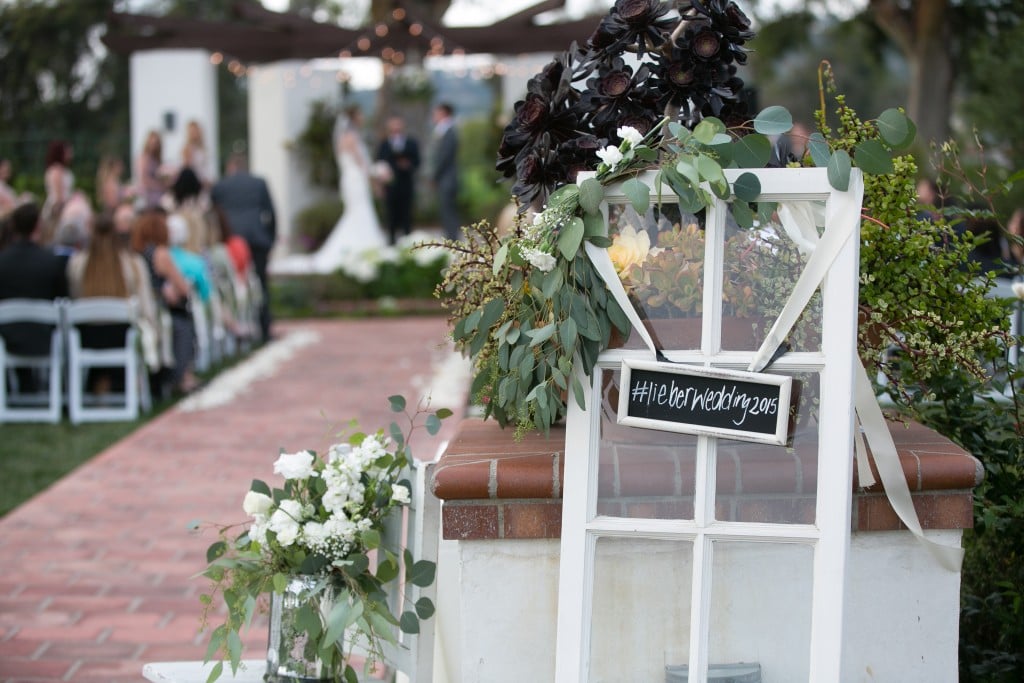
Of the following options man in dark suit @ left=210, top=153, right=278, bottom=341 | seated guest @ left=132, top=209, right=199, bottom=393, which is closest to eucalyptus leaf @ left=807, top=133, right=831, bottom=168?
seated guest @ left=132, top=209, right=199, bottom=393

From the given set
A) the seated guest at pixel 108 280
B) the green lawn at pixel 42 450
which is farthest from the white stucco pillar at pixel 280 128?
the green lawn at pixel 42 450

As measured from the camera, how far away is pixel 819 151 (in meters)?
2.51

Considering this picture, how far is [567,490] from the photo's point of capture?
2.53m

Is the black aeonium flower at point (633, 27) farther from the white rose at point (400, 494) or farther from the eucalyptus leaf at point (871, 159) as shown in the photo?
the white rose at point (400, 494)

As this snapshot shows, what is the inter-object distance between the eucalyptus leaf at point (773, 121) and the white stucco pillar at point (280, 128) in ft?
51.4

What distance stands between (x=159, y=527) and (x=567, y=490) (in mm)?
3468

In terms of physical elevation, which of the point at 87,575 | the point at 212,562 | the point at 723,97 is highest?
the point at 723,97

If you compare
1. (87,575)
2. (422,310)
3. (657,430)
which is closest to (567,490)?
(657,430)

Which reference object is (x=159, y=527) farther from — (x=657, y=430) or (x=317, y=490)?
(x=657, y=430)

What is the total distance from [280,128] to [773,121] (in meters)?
16.1

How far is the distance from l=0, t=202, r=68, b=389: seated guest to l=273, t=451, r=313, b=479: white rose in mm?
5522

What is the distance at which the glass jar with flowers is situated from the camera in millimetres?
2793

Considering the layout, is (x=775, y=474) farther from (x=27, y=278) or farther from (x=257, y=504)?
(x=27, y=278)

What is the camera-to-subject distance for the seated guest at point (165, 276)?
8.54 metres
